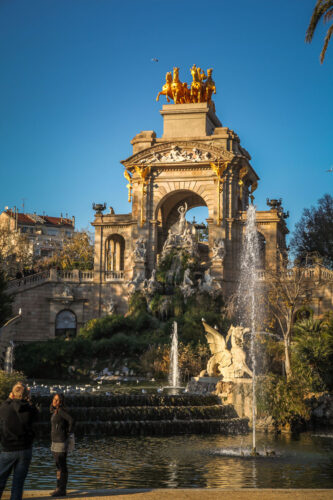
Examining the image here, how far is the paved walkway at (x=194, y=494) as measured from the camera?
33.4 ft

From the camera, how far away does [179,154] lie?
47.1 meters

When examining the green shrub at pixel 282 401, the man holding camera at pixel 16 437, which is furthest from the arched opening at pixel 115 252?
the man holding camera at pixel 16 437

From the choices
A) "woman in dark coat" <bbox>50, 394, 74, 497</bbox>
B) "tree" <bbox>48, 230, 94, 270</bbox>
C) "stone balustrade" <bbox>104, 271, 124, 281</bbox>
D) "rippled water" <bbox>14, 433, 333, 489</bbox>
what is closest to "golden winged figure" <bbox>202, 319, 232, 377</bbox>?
"rippled water" <bbox>14, 433, 333, 489</bbox>

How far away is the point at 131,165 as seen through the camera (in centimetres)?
4784

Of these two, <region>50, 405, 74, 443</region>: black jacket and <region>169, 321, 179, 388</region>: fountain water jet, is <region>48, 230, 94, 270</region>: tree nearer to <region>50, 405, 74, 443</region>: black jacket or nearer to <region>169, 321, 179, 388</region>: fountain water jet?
<region>169, 321, 179, 388</region>: fountain water jet

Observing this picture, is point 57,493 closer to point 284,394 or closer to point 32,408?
point 32,408

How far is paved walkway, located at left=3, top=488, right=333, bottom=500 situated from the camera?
33.4 ft

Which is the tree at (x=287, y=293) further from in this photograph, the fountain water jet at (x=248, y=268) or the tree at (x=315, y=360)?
the fountain water jet at (x=248, y=268)

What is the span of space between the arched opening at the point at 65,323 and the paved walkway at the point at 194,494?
3719 centimetres

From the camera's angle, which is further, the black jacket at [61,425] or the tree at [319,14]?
the tree at [319,14]

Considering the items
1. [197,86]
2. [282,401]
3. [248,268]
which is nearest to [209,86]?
[197,86]

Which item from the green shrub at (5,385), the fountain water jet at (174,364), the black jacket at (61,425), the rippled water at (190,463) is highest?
the fountain water jet at (174,364)

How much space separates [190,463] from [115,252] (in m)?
37.3

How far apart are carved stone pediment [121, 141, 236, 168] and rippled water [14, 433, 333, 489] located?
92.3 ft
